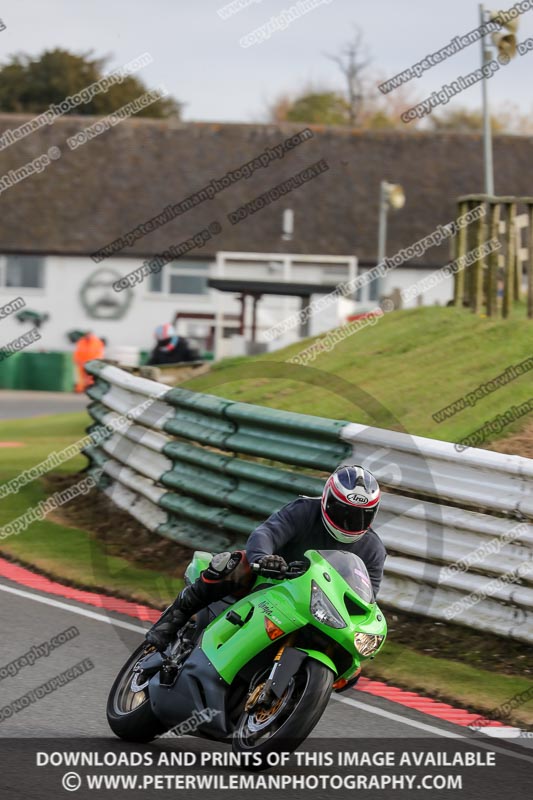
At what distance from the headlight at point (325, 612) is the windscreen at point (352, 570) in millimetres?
192

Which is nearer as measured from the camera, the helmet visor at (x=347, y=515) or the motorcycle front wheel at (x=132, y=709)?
the helmet visor at (x=347, y=515)

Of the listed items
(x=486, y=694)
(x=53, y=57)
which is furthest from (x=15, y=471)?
(x=53, y=57)

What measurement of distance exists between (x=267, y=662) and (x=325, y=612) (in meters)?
0.44

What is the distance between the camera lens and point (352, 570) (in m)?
5.99

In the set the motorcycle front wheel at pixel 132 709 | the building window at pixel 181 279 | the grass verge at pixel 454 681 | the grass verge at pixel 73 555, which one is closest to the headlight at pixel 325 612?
the motorcycle front wheel at pixel 132 709

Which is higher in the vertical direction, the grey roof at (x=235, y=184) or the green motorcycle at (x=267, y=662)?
the grey roof at (x=235, y=184)

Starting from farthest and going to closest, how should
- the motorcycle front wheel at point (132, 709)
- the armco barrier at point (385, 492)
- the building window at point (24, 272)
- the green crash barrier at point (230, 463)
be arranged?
1. the building window at point (24, 272)
2. the green crash barrier at point (230, 463)
3. the armco barrier at point (385, 492)
4. the motorcycle front wheel at point (132, 709)

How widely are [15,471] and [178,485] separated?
5572mm

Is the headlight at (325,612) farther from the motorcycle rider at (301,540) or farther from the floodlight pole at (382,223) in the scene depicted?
the floodlight pole at (382,223)

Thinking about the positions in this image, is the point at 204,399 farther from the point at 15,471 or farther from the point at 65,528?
the point at 15,471

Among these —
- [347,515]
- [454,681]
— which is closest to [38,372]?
[454,681]

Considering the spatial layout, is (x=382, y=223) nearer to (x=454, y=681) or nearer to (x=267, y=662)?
(x=454, y=681)

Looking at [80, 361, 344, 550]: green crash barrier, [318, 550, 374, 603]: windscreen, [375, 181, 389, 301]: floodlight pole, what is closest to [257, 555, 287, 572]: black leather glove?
[318, 550, 374, 603]: windscreen

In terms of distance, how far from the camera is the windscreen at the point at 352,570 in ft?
19.5
